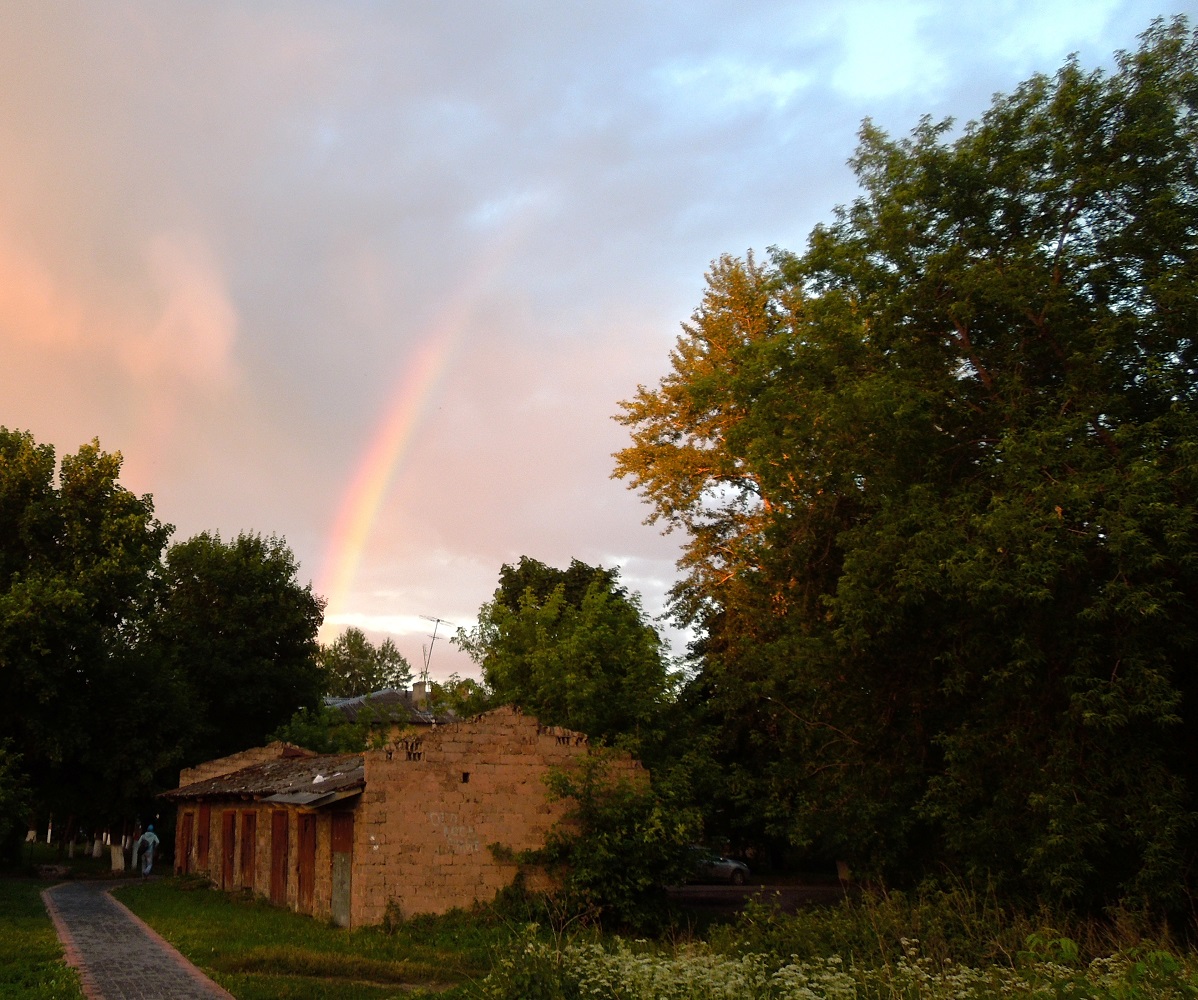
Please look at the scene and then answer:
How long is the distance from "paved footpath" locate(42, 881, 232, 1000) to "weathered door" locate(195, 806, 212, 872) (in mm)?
6755

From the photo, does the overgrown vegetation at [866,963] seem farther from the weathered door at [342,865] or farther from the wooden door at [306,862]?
the wooden door at [306,862]

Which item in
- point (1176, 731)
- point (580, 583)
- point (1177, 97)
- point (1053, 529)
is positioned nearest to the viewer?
point (1053, 529)

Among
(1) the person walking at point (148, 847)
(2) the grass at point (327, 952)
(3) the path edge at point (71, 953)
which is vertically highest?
(1) the person walking at point (148, 847)

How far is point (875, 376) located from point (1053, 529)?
4.55m

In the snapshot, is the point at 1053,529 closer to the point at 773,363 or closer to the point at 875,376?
the point at 875,376

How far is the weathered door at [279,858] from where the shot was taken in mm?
21938

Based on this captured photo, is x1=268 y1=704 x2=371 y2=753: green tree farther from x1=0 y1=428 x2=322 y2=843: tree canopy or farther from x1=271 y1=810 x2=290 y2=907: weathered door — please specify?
x1=271 y1=810 x2=290 y2=907: weathered door

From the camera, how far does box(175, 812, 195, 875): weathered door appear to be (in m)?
31.7

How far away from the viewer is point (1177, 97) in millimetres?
17125

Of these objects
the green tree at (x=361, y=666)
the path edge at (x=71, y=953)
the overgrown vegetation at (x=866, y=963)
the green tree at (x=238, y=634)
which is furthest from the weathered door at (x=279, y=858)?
the green tree at (x=361, y=666)

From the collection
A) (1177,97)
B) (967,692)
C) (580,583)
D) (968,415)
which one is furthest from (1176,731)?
(580,583)

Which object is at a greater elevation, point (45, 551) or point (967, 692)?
point (45, 551)

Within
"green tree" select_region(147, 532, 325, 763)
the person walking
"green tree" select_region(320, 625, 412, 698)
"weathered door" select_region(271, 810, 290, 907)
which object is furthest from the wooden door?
"green tree" select_region(320, 625, 412, 698)

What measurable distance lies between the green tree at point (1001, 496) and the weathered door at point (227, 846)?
13613 millimetres
